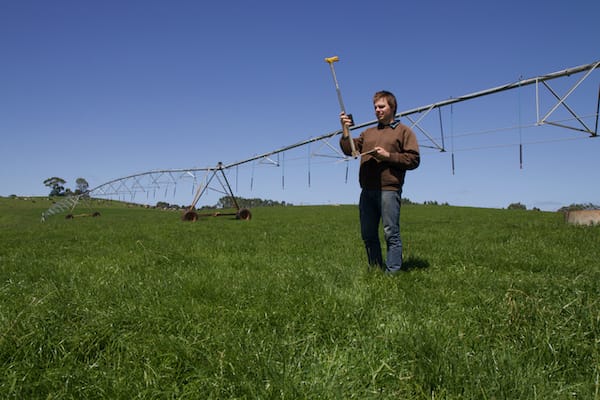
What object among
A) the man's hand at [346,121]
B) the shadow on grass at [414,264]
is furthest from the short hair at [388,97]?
the shadow on grass at [414,264]

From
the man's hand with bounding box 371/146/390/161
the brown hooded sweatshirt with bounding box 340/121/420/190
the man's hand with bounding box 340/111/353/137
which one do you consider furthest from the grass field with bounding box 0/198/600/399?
the man's hand with bounding box 340/111/353/137

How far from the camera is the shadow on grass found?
5516mm

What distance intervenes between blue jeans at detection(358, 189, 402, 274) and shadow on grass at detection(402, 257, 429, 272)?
0.33m

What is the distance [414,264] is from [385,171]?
156 cm

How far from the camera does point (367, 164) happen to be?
5.36 metres

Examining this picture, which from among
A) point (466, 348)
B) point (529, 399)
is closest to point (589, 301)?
point (466, 348)

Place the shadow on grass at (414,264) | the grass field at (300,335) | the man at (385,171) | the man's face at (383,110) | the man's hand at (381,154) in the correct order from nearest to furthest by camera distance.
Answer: the grass field at (300,335) < the man's hand at (381,154) < the man at (385,171) < the man's face at (383,110) < the shadow on grass at (414,264)

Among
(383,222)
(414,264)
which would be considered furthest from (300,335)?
(414,264)

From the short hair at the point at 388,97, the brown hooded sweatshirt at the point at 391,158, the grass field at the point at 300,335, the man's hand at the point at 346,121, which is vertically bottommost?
the grass field at the point at 300,335

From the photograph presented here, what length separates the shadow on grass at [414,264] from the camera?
5.52 m

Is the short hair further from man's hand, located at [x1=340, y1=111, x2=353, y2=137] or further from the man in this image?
man's hand, located at [x1=340, y1=111, x2=353, y2=137]

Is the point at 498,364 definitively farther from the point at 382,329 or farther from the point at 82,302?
the point at 82,302

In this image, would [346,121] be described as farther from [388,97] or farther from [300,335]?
[300,335]

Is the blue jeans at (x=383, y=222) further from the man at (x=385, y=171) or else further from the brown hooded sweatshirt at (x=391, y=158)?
the brown hooded sweatshirt at (x=391, y=158)
